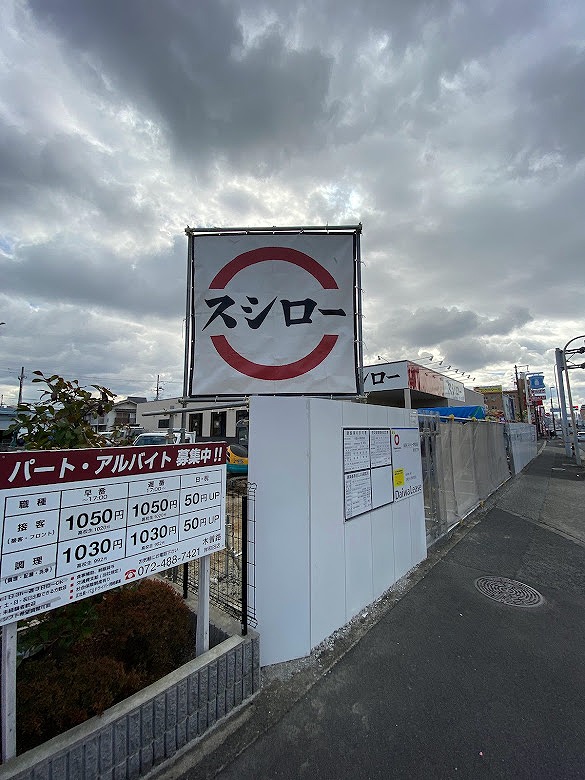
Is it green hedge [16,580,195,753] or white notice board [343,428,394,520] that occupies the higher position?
white notice board [343,428,394,520]

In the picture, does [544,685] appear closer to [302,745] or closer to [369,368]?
[302,745]

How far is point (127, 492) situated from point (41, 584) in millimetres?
531

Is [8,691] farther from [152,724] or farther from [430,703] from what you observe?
[430,703]

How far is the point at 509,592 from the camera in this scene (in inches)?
164

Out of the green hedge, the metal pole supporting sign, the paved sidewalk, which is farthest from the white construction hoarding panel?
the metal pole supporting sign

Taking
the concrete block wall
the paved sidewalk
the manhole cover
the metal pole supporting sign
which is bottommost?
the manhole cover

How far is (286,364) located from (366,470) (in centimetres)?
141

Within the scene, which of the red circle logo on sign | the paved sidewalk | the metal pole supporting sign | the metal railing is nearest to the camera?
the metal pole supporting sign

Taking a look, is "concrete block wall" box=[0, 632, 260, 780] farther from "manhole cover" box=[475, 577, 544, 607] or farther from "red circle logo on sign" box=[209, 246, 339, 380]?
"manhole cover" box=[475, 577, 544, 607]

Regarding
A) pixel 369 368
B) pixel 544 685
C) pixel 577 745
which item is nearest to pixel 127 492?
pixel 577 745

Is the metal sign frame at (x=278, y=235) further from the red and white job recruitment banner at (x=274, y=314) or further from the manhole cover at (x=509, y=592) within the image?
the manhole cover at (x=509, y=592)

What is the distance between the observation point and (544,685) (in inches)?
103

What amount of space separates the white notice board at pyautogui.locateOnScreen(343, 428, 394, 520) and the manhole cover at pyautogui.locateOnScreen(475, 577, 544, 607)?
1.65 metres

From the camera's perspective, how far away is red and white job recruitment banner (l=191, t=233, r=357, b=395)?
352cm
